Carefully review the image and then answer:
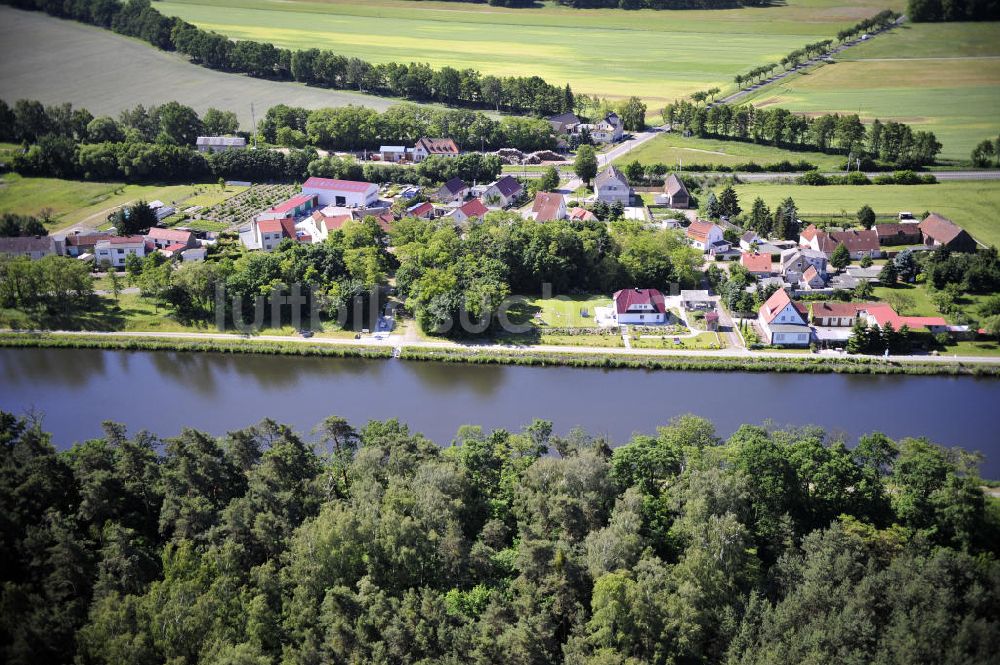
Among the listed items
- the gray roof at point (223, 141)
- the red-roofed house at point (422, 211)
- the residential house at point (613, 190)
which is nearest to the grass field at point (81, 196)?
the gray roof at point (223, 141)

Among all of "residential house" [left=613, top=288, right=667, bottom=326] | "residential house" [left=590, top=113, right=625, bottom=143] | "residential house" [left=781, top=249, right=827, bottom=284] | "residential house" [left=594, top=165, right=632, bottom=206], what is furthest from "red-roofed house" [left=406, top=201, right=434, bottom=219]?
"residential house" [left=590, top=113, right=625, bottom=143]

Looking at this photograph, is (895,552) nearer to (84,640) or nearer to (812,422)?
(812,422)

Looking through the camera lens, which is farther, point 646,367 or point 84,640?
point 646,367

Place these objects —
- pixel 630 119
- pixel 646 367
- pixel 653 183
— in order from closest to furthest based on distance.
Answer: pixel 646 367 → pixel 653 183 → pixel 630 119

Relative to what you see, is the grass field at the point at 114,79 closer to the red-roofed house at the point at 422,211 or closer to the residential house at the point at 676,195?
the red-roofed house at the point at 422,211

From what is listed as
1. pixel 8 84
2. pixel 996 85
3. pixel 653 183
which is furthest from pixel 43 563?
pixel 996 85

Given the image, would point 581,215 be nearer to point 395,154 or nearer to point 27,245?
point 395,154

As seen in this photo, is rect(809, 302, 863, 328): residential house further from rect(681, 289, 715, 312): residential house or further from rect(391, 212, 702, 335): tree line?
rect(391, 212, 702, 335): tree line
